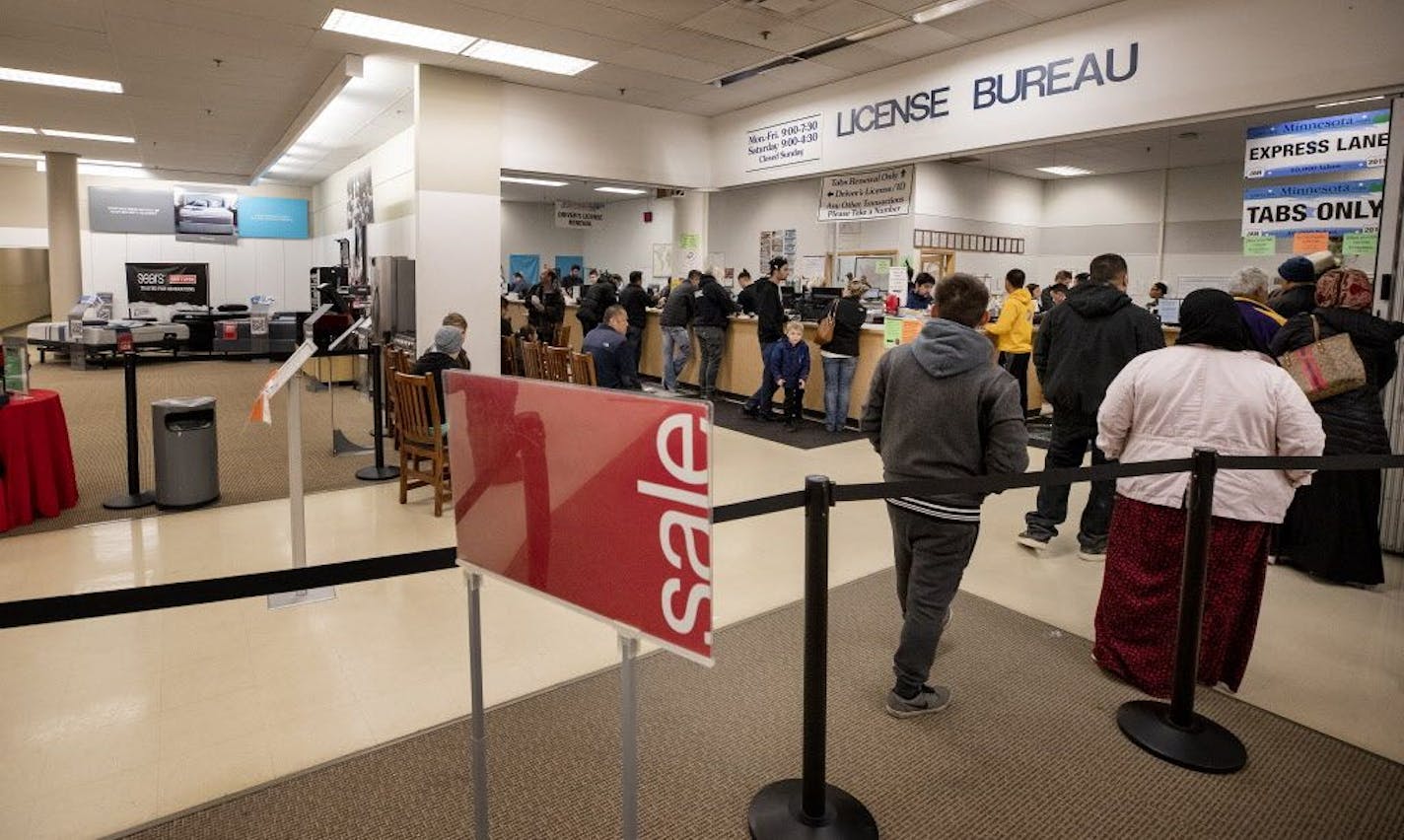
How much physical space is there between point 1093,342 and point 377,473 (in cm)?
470

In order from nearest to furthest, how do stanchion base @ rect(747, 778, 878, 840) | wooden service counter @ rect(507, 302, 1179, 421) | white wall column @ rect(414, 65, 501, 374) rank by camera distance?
stanchion base @ rect(747, 778, 878, 840) < white wall column @ rect(414, 65, 501, 374) < wooden service counter @ rect(507, 302, 1179, 421)

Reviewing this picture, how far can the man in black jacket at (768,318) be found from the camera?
797 cm

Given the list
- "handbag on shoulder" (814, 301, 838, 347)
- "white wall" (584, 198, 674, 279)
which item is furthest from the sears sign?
"handbag on shoulder" (814, 301, 838, 347)

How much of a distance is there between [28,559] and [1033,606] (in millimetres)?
4903

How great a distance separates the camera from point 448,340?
16.9 ft

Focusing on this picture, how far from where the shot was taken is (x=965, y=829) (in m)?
2.16

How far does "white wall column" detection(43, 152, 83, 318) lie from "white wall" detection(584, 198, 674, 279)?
897 cm

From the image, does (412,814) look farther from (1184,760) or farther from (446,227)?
(446,227)

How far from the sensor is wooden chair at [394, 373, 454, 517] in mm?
4809

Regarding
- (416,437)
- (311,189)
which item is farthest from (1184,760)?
(311,189)

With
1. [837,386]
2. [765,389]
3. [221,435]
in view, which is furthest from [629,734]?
[221,435]

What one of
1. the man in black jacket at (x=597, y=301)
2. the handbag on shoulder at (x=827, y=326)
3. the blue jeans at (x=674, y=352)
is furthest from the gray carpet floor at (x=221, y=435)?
the handbag on shoulder at (x=827, y=326)

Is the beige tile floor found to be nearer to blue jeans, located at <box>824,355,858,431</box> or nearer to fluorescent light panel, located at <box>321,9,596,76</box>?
blue jeans, located at <box>824,355,858,431</box>

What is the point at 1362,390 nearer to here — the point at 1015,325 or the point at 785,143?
the point at 1015,325
